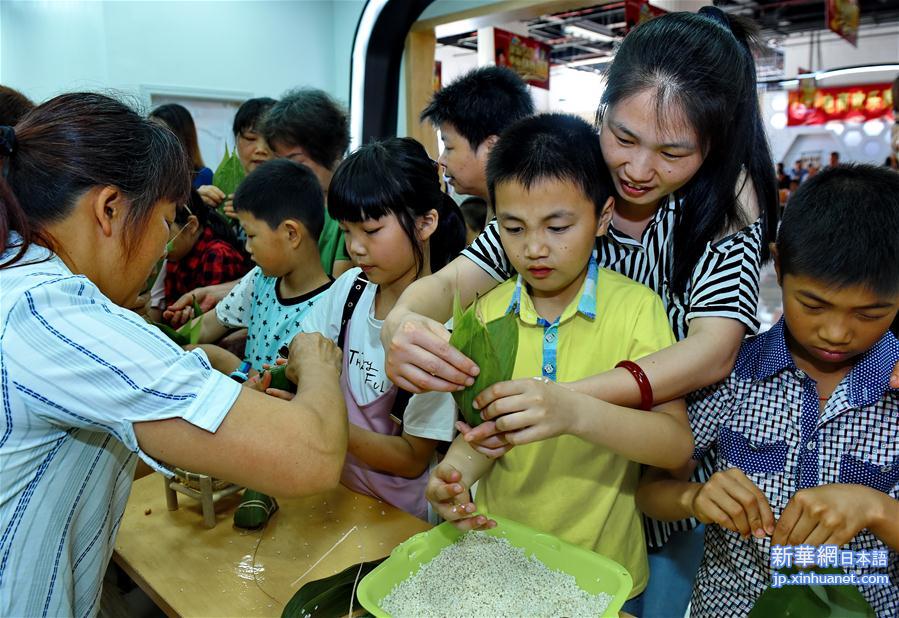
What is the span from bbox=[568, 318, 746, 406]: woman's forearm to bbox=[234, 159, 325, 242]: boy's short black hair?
136 centimetres

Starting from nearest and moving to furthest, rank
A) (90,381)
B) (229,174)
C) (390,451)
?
(90,381), (390,451), (229,174)

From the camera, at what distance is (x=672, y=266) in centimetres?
127

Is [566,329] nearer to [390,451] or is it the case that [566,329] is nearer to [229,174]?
[390,451]

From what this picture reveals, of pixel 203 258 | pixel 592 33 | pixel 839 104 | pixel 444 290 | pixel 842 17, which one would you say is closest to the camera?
pixel 444 290

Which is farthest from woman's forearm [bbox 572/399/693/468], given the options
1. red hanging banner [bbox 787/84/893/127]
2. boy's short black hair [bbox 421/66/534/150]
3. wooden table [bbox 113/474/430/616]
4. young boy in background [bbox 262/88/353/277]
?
red hanging banner [bbox 787/84/893/127]

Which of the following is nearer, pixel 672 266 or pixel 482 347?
pixel 482 347

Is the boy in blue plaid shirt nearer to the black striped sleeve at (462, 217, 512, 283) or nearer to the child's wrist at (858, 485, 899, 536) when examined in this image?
the child's wrist at (858, 485, 899, 536)

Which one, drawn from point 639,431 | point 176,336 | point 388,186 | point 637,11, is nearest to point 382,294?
point 388,186

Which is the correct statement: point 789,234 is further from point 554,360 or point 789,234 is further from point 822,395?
point 554,360

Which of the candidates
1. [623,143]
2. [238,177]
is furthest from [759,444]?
[238,177]

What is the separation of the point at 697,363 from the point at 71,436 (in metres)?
1.02

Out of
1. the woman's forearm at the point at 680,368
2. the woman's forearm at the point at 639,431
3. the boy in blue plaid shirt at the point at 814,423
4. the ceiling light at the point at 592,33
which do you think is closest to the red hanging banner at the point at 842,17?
the ceiling light at the point at 592,33

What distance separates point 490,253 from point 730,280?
0.49 metres

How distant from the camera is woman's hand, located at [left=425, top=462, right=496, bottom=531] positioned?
3.53 feet
